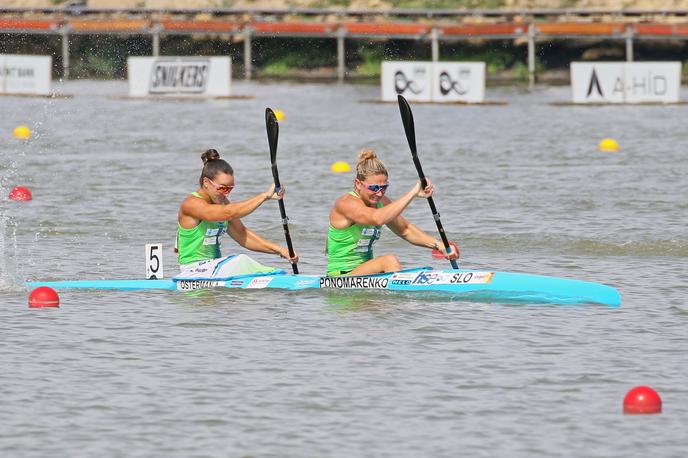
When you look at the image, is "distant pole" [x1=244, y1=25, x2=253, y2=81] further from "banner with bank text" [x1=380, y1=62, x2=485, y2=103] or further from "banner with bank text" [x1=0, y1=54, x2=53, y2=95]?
"banner with bank text" [x1=380, y1=62, x2=485, y2=103]

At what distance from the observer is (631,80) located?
37.5 meters

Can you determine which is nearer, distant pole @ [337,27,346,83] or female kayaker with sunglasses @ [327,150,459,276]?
female kayaker with sunglasses @ [327,150,459,276]

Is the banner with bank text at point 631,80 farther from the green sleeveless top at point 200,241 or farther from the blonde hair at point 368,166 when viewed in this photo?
the blonde hair at point 368,166

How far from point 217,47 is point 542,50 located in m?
13.2

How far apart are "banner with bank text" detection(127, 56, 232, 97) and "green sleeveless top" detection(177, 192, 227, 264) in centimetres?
2755

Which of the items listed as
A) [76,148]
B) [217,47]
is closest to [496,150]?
[76,148]

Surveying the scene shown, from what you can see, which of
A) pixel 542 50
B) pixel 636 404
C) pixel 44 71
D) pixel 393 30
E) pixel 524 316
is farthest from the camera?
pixel 542 50

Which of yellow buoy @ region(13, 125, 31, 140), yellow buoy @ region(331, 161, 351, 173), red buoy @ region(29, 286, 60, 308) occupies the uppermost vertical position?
yellow buoy @ region(13, 125, 31, 140)

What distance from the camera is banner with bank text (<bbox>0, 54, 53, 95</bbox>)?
4172 cm

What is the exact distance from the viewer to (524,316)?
12211mm

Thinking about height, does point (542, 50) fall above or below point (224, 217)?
above

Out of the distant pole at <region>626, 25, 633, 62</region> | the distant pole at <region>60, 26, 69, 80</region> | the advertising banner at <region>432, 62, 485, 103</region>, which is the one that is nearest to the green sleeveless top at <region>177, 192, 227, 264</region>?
the advertising banner at <region>432, 62, 485, 103</region>

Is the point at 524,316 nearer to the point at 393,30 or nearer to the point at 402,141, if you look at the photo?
the point at 402,141

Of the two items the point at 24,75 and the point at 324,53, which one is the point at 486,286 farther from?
the point at 324,53
